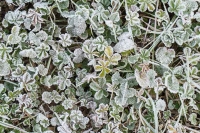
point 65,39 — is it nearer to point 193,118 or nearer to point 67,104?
point 67,104

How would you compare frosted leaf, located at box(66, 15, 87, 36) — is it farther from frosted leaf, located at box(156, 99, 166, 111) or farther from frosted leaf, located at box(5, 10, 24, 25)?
frosted leaf, located at box(156, 99, 166, 111)

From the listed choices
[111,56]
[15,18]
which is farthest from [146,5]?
[15,18]

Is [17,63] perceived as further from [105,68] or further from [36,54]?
[105,68]

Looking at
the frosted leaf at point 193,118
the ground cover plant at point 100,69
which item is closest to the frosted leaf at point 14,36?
the ground cover plant at point 100,69

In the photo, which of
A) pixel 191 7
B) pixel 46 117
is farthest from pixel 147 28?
pixel 46 117

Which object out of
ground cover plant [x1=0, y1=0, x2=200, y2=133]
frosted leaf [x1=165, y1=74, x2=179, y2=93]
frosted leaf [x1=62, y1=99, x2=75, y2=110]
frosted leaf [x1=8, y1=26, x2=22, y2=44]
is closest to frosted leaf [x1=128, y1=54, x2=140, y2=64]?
ground cover plant [x1=0, y1=0, x2=200, y2=133]

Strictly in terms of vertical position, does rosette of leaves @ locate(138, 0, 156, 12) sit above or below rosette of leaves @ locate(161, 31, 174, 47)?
above
